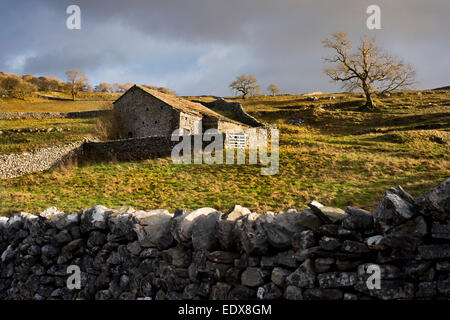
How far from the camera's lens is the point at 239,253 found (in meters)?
4.70

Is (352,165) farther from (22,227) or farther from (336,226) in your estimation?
(22,227)

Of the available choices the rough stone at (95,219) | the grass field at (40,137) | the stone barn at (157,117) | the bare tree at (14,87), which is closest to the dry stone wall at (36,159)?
the grass field at (40,137)

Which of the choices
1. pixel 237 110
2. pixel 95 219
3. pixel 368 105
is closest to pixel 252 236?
pixel 95 219

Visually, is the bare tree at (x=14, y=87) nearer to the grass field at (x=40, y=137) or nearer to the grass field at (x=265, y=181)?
the grass field at (x=40, y=137)

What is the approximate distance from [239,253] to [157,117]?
32.5 m

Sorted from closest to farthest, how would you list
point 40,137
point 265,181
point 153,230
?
point 153,230, point 265,181, point 40,137

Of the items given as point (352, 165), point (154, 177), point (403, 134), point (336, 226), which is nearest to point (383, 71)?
point (403, 134)

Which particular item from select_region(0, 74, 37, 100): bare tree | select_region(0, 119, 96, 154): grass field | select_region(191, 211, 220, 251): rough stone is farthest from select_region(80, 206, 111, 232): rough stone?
select_region(0, 74, 37, 100): bare tree

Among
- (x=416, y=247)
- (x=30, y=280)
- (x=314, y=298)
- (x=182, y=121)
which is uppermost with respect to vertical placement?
(x=182, y=121)

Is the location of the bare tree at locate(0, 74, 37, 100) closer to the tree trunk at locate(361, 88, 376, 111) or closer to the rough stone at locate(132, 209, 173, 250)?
the tree trunk at locate(361, 88, 376, 111)

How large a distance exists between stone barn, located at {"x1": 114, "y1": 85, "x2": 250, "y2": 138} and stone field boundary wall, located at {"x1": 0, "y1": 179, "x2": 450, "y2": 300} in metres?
26.5

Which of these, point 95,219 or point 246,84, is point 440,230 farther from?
point 246,84

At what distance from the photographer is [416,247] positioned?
3.59 meters

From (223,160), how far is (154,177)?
17.0 feet
